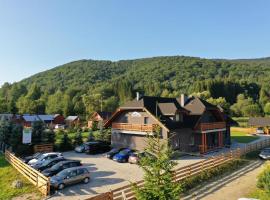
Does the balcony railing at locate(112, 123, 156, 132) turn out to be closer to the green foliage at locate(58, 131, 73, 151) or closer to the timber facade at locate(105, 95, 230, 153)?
the timber facade at locate(105, 95, 230, 153)

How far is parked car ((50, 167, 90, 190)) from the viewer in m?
21.5

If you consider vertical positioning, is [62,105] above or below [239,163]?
above

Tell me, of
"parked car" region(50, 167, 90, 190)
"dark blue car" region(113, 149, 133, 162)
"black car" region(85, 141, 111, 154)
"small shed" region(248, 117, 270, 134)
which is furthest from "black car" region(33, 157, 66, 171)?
"small shed" region(248, 117, 270, 134)

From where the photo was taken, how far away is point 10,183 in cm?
2419

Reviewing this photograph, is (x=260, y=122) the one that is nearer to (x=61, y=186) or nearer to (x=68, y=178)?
(x=68, y=178)

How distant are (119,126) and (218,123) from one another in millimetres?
14242

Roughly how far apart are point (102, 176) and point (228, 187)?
36.0ft

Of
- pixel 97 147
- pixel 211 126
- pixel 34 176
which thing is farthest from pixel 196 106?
pixel 34 176

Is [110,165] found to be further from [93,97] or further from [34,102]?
[34,102]

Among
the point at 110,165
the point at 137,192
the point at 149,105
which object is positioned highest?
the point at 149,105

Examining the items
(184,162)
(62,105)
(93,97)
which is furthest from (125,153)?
(62,105)

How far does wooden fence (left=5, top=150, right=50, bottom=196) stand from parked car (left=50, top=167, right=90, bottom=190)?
29.7 inches

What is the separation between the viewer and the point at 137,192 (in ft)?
43.2

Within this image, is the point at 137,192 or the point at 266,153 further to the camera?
the point at 266,153
